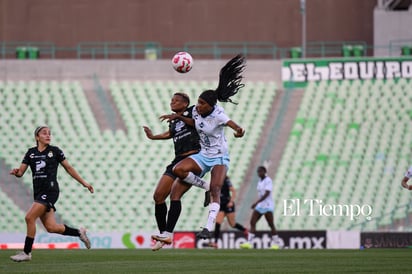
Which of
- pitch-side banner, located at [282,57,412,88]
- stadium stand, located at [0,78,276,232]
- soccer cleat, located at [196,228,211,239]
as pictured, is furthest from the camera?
pitch-side banner, located at [282,57,412,88]

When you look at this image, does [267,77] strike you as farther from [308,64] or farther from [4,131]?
[4,131]

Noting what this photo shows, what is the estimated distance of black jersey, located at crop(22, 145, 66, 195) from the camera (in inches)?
564

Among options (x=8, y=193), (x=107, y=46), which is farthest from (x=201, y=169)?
(x=107, y=46)

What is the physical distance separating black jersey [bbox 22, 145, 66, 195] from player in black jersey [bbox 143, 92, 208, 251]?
1.47 meters

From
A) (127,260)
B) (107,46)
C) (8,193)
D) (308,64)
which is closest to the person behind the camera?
(127,260)

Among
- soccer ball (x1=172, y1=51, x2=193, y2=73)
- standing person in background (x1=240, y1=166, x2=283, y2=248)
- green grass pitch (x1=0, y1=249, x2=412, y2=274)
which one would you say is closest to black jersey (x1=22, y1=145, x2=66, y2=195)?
green grass pitch (x1=0, y1=249, x2=412, y2=274)

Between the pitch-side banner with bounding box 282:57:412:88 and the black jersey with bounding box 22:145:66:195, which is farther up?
the pitch-side banner with bounding box 282:57:412:88

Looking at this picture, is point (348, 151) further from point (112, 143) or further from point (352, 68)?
point (112, 143)

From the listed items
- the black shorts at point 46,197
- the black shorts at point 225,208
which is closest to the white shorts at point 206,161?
the black shorts at point 46,197

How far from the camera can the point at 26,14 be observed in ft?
120

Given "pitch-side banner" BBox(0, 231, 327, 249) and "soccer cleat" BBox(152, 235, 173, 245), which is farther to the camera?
"pitch-side banner" BBox(0, 231, 327, 249)

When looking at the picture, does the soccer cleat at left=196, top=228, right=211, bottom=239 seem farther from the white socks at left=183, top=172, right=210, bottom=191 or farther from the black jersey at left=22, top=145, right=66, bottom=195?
the black jersey at left=22, top=145, right=66, bottom=195

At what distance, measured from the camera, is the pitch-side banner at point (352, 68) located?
33.3 metres

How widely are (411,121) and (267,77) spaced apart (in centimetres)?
509
